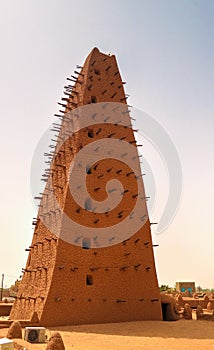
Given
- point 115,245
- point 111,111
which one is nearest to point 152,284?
point 115,245

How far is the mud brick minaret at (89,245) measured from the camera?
19.8 m

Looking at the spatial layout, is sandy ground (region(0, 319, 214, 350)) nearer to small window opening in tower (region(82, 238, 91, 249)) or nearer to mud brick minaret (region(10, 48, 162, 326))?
mud brick minaret (region(10, 48, 162, 326))

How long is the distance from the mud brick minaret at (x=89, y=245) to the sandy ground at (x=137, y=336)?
1253 millimetres

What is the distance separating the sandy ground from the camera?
44.4ft

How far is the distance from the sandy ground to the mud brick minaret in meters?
1.25

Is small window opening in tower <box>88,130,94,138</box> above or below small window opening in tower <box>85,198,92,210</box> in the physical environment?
above

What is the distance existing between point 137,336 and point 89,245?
6.51 metres

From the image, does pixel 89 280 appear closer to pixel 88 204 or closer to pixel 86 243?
pixel 86 243

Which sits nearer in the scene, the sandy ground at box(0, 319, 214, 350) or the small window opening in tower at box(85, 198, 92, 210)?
the sandy ground at box(0, 319, 214, 350)

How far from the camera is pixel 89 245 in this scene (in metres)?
21.4

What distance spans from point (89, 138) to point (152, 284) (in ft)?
32.5

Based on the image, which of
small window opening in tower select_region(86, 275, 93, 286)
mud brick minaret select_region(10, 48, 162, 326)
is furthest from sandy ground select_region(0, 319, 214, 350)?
small window opening in tower select_region(86, 275, 93, 286)

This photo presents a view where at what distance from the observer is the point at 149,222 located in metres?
24.2

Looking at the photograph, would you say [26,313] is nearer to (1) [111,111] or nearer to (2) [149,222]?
(2) [149,222]
